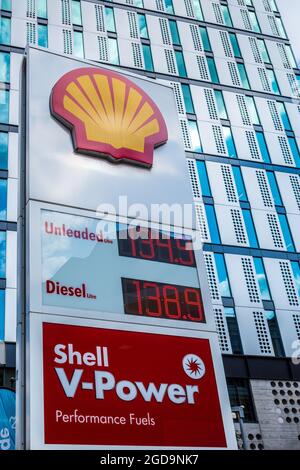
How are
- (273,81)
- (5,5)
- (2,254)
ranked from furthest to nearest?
(273,81) < (5,5) < (2,254)

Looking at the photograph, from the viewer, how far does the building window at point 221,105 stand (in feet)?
123

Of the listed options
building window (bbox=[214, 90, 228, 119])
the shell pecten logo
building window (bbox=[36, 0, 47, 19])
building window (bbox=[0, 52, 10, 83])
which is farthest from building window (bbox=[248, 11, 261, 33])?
the shell pecten logo

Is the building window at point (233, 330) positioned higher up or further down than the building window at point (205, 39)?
further down

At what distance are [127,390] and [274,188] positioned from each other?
29108mm

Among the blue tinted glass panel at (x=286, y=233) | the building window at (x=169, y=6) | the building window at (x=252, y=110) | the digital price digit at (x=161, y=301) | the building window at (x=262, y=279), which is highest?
the building window at (x=169, y=6)

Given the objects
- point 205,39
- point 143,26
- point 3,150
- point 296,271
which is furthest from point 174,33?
point 296,271

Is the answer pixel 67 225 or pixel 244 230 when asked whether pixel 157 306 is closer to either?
pixel 67 225

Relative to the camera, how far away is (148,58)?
125 ft

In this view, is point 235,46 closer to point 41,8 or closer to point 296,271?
point 41,8

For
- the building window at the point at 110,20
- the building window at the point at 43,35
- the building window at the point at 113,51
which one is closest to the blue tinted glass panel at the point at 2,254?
the building window at the point at 43,35

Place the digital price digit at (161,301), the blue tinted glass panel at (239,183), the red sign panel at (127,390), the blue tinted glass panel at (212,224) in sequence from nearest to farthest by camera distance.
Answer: the red sign panel at (127,390) → the digital price digit at (161,301) → the blue tinted glass panel at (212,224) → the blue tinted glass panel at (239,183)

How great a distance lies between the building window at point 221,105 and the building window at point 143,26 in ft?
21.9

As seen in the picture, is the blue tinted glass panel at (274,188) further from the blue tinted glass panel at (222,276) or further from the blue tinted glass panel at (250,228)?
the blue tinted glass panel at (222,276)
